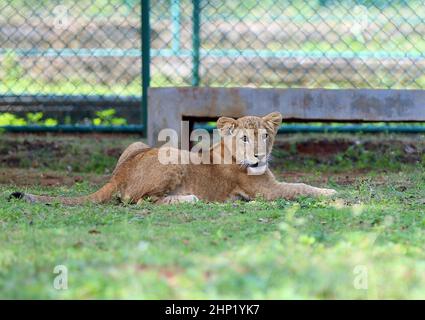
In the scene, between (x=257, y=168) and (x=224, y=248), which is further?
(x=257, y=168)

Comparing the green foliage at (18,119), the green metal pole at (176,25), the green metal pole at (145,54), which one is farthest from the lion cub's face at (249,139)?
the green foliage at (18,119)

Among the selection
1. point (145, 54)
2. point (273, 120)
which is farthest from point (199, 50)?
point (273, 120)

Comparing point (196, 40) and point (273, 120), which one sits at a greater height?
point (196, 40)

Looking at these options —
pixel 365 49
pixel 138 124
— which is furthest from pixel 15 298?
pixel 365 49

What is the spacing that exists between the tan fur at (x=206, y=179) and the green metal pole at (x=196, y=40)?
2300 mm

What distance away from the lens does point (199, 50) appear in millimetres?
9852

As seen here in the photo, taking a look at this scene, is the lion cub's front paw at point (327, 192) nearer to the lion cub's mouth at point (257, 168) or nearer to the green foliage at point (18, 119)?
the lion cub's mouth at point (257, 168)

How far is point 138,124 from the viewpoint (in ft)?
34.0

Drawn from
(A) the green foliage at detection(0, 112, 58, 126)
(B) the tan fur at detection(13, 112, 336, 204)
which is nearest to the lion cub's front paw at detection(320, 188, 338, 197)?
(B) the tan fur at detection(13, 112, 336, 204)

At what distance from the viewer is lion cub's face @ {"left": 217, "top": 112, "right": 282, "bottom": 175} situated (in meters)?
7.24

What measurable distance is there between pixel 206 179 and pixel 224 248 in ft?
8.18

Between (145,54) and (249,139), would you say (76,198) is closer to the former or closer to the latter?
(249,139)

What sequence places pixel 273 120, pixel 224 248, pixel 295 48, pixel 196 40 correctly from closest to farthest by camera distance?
pixel 224 248, pixel 273 120, pixel 196 40, pixel 295 48

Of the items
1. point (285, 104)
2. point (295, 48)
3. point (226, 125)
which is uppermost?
point (295, 48)
